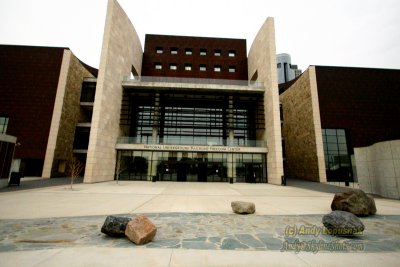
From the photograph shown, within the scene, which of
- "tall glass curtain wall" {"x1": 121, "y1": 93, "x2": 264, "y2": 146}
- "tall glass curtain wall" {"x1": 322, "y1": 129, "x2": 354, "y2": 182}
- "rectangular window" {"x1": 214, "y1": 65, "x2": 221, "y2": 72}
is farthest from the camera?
"rectangular window" {"x1": 214, "y1": 65, "x2": 221, "y2": 72}

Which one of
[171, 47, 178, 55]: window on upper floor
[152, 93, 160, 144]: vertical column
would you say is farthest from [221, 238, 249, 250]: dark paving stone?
[171, 47, 178, 55]: window on upper floor

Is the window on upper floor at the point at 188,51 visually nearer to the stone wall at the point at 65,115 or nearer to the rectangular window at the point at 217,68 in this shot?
the rectangular window at the point at 217,68

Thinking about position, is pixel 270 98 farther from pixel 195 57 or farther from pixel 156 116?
pixel 195 57

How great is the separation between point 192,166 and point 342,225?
78.1ft

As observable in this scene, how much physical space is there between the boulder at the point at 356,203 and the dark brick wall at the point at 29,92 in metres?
33.0

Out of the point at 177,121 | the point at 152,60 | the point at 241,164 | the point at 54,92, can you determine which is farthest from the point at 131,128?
the point at 241,164

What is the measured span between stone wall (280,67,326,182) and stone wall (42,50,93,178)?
121 feet

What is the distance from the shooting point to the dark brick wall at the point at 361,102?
30.0 m

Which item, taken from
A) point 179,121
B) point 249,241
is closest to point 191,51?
point 179,121

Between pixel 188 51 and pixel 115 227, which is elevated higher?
pixel 188 51

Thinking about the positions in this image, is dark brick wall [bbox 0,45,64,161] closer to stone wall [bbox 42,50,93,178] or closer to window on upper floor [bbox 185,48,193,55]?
stone wall [bbox 42,50,93,178]

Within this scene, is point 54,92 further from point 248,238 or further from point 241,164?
point 248,238

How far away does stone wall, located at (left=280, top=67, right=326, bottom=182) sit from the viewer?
2878 cm

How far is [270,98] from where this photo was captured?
1096 inches
